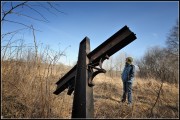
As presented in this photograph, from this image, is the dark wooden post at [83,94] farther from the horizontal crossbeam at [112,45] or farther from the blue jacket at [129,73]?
the blue jacket at [129,73]

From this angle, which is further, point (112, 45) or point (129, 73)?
point (129, 73)

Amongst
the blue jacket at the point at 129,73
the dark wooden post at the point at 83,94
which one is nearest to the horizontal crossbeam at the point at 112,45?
the dark wooden post at the point at 83,94

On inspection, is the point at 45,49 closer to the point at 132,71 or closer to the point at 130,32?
the point at 130,32

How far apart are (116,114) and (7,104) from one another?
8.44 ft

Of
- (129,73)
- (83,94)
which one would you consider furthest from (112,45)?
(129,73)

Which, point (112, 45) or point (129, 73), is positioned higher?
point (112, 45)

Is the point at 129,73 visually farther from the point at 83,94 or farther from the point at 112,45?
the point at 83,94

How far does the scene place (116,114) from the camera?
480cm

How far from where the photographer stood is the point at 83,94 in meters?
2.57

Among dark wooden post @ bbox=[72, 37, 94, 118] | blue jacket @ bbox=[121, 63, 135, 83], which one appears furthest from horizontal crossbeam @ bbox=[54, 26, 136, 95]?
blue jacket @ bbox=[121, 63, 135, 83]

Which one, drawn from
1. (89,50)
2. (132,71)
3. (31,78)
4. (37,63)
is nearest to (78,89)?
(89,50)

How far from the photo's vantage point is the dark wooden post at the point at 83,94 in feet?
8.25

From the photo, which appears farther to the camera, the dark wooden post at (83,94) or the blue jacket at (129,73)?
the blue jacket at (129,73)

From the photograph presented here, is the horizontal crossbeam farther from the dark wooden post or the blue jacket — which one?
the blue jacket
